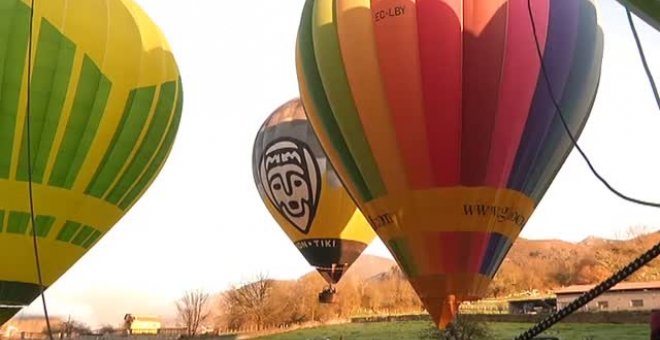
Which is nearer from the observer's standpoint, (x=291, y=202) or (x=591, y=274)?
(x=291, y=202)

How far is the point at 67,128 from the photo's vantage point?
36.9 feet

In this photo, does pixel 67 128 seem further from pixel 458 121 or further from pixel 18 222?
pixel 458 121

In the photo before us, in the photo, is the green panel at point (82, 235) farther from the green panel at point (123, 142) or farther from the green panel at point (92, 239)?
the green panel at point (123, 142)

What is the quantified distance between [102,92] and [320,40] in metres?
3.95

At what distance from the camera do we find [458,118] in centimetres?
1098

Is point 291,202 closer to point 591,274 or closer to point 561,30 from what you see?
point 561,30

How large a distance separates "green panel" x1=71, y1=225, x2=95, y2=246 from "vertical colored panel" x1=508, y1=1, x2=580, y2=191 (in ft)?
23.8

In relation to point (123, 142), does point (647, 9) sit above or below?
below

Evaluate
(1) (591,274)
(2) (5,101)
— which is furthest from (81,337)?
(1) (591,274)

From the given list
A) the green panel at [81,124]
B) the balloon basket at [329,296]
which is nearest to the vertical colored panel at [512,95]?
the green panel at [81,124]

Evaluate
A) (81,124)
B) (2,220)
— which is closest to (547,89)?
(81,124)

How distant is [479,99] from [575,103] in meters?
1.91

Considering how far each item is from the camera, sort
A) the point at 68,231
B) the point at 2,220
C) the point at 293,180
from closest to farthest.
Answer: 1. the point at 2,220
2. the point at 68,231
3. the point at 293,180

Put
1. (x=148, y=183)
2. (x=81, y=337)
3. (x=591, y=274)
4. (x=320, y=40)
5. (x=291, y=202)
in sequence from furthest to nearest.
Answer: (x=591, y=274) → (x=81, y=337) → (x=291, y=202) → (x=148, y=183) → (x=320, y=40)
